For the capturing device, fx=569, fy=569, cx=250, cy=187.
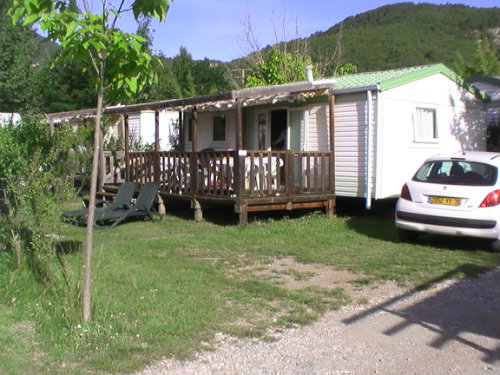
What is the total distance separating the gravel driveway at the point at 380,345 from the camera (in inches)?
176

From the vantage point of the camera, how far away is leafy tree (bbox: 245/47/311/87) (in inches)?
898

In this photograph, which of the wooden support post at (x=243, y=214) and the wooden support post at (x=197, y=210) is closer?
the wooden support post at (x=243, y=214)

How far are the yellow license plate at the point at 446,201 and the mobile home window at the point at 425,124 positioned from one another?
13.9ft

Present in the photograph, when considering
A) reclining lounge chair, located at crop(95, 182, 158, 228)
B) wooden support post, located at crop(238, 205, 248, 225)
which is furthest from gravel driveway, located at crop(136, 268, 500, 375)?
reclining lounge chair, located at crop(95, 182, 158, 228)

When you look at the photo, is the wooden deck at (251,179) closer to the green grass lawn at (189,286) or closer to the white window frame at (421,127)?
the green grass lawn at (189,286)

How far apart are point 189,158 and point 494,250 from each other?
→ 21.6ft

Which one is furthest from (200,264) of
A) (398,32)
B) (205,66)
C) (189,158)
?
(398,32)

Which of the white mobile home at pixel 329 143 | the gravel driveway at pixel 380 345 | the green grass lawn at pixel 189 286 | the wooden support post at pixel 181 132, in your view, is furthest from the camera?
the wooden support post at pixel 181 132

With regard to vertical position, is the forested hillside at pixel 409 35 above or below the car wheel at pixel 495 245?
above

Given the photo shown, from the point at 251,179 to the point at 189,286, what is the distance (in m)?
4.80

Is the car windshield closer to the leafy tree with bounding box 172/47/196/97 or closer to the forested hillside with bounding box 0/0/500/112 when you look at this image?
the forested hillside with bounding box 0/0/500/112

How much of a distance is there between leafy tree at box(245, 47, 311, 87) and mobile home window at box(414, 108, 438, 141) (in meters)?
9.92

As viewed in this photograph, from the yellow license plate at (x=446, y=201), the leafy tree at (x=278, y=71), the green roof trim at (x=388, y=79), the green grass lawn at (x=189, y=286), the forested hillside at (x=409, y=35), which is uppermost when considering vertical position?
the forested hillside at (x=409, y=35)

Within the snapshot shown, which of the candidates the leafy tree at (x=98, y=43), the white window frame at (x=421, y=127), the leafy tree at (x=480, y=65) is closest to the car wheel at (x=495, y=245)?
the white window frame at (x=421, y=127)
